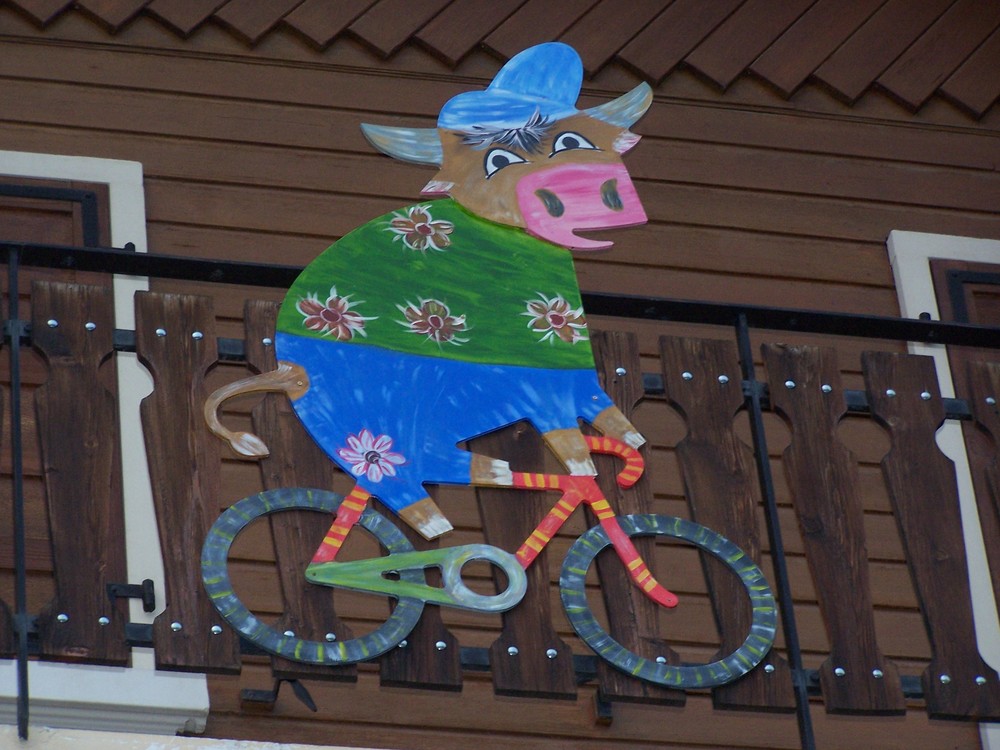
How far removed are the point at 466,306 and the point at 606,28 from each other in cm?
217

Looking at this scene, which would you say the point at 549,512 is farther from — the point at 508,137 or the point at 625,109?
the point at 625,109

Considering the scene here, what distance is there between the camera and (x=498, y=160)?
153 inches

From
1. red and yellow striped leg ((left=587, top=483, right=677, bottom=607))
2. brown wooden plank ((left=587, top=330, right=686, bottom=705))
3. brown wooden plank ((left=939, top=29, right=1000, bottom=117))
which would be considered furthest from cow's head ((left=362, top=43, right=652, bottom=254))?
brown wooden plank ((left=939, top=29, right=1000, bottom=117))

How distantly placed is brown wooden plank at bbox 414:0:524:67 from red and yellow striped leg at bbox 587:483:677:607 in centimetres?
238

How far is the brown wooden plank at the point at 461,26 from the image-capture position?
537 centimetres

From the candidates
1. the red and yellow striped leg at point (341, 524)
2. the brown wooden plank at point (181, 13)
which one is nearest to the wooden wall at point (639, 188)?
the brown wooden plank at point (181, 13)

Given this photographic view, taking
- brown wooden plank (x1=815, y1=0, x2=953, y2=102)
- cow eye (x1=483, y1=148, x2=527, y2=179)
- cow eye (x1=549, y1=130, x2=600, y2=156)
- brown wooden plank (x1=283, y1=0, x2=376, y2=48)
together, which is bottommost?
cow eye (x1=483, y1=148, x2=527, y2=179)

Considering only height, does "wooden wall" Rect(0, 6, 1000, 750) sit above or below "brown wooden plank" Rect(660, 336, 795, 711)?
above

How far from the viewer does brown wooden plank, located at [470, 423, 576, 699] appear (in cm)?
316

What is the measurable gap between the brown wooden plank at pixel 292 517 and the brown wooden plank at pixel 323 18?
204cm

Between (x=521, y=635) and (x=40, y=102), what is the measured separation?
274 centimetres

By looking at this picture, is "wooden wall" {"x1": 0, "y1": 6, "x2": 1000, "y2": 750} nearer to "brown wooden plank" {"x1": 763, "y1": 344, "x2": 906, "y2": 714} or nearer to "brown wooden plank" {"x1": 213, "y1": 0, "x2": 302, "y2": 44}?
"brown wooden plank" {"x1": 213, "y1": 0, "x2": 302, "y2": 44}

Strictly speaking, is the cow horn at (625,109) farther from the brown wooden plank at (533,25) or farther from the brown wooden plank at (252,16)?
the brown wooden plank at (252,16)

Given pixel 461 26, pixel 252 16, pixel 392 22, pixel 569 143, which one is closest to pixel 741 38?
pixel 461 26
